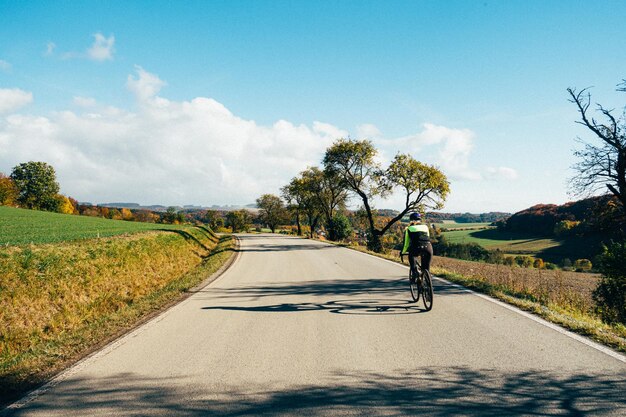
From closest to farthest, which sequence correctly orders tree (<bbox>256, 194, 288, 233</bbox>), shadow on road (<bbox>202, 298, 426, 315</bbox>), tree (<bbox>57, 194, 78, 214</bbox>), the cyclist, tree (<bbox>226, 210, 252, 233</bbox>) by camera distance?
shadow on road (<bbox>202, 298, 426, 315</bbox>) → the cyclist → tree (<bbox>256, 194, 288, 233</bbox>) → tree (<bbox>57, 194, 78, 214</bbox>) → tree (<bbox>226, 210, 252, 233</bbox>)

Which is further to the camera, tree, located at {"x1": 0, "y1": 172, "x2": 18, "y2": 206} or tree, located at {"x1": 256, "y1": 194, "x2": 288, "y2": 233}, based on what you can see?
tree, located at {"x1": 256, "y1": 194, "x2": 288, "y2": 233}

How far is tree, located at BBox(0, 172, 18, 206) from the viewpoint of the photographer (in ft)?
216

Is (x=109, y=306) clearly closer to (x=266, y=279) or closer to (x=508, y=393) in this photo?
(x=266, y=279)

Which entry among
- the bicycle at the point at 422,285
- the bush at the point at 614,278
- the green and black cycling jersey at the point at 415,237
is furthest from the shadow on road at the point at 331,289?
the bush at the point at 614,278

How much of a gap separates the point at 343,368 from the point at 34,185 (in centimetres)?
9043

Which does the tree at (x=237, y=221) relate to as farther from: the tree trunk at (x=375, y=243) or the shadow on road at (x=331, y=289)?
the shadow on road at (x=331, y=289)

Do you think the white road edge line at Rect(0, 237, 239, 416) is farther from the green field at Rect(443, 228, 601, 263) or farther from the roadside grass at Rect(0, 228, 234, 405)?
the green field at Rect(443, 228, 601, 263)

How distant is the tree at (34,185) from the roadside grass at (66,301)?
74890mm

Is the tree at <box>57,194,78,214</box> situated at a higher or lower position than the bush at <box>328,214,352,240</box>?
higher

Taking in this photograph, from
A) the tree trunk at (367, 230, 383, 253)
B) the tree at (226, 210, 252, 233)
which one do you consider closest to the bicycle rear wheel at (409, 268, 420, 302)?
the tree trunk at (367, 230, 383, 253)

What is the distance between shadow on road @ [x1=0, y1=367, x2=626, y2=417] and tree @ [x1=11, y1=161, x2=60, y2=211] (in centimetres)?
8848

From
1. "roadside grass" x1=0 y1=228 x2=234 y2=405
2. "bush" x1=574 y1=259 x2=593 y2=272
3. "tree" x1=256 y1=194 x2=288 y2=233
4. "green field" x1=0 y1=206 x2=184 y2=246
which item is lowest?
"bush" x1=574 y1=259 x2=593 y2=272

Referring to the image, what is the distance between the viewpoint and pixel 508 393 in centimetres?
346

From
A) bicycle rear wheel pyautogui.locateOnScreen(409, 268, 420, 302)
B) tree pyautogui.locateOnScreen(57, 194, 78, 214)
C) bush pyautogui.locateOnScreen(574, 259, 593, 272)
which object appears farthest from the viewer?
tree pyautogui.locateOnScreen(57, 194, 78, 214)
